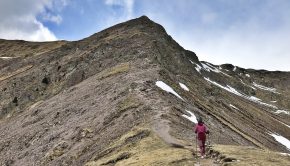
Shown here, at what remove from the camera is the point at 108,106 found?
56.9 meters

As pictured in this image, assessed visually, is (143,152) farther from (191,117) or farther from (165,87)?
(165,87)

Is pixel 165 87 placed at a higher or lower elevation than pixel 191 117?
higher

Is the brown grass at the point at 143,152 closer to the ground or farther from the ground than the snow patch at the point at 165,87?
closer to the ground

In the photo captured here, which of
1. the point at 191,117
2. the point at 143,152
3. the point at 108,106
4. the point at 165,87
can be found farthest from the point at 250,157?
the point at 165,87

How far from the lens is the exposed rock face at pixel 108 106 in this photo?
44.0m

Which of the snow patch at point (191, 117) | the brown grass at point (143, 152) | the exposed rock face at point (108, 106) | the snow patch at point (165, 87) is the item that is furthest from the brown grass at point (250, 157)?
the snow patch at point (165, 87)

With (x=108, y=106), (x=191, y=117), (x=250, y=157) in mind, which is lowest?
(x=250, y=157)

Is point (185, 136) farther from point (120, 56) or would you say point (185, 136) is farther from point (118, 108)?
point (120, 56)

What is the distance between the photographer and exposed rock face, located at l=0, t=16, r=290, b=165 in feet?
144

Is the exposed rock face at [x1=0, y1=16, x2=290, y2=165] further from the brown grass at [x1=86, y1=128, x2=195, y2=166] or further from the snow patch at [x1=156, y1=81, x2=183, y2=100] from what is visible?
the snow patch at [x1=156, y1=81, x2=183, y2=100]

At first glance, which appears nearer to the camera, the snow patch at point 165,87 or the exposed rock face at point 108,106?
the exposed rock face at point 108,106

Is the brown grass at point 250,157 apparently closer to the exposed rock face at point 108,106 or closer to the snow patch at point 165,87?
the exposed rock face at point 108,106

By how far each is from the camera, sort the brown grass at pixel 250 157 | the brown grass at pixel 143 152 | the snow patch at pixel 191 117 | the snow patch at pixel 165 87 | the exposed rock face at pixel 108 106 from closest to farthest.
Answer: the brown grass at pixel 250 157
the brown grass at pixel 143 152
the exposed rock face at pixel 108 106
the snow patch at pixel 191 117
the snow patch at pixel 165 87

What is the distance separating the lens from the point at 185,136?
42.8m
